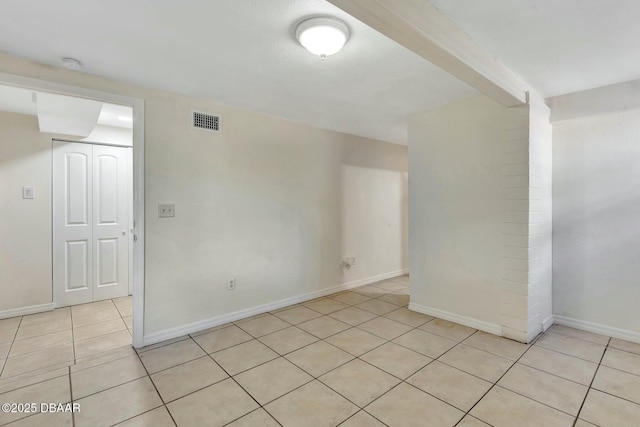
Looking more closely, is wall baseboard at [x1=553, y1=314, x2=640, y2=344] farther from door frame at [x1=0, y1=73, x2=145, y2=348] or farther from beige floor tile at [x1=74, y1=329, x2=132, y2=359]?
beige floor tile at [x1=74, y1=329, x2=132, y2=359]

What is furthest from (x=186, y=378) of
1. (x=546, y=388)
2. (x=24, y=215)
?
(x=24, y=215)

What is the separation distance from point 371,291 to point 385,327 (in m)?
1.22

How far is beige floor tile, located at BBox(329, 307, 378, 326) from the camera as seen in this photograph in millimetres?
3090

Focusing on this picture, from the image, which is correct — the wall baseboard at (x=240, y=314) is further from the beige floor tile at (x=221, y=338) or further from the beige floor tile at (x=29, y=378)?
the beige floor tile at (x=29, y=378)

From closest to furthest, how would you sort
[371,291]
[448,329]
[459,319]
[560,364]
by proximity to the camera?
[560,364], [448,329], [459,319], [371,291]

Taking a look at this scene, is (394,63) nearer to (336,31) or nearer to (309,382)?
(336,31)

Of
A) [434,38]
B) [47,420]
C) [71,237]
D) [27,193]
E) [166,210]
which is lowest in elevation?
[47,420]

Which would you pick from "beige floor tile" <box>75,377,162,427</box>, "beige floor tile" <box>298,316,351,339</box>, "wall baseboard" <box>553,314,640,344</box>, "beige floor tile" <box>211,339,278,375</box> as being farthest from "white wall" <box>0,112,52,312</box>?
"wall baseboard" <box>553,314,640,344</box>

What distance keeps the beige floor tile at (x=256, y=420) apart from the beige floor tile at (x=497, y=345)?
5.92 feet

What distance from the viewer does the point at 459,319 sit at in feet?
9.86

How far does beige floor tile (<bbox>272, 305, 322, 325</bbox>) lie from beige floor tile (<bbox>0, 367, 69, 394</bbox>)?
1809 mm

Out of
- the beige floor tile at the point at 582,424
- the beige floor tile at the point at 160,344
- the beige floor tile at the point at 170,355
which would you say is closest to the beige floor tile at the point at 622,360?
the beige floor tile at the point at 582,424

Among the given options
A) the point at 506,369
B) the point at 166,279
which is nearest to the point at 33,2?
the point at 166,279

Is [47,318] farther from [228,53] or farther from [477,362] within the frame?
[477,362]
